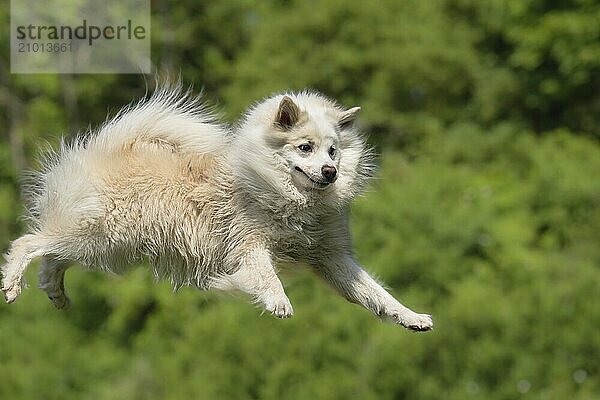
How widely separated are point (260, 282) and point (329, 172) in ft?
2.28

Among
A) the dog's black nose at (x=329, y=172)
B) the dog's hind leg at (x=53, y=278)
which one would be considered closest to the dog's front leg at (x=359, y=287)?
the dog's black nose at (x=329, y=172)

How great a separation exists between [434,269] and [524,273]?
1.56 meters

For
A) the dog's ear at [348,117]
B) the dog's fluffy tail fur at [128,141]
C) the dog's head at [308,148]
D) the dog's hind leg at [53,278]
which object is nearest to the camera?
the dog's head at [308,148]

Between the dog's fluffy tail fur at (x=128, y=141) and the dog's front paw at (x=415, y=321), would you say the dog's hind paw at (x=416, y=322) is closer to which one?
the dog's front paw at (x=415, y=321)

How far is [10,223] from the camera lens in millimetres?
26516

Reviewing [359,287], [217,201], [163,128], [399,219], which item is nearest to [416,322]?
[359,287]

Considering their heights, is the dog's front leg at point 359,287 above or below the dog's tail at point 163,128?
below

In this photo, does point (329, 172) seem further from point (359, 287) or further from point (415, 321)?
point (415, 321)

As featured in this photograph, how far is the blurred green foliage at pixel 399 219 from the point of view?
23.4 m

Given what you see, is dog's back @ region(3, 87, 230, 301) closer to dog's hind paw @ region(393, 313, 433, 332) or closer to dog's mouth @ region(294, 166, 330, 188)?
dog's mouth @ region(294, 166, 330, 188)

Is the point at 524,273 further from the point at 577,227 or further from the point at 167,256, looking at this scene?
the point at 167,256

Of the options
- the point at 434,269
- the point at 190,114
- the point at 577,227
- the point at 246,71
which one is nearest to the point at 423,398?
the point at 434,269

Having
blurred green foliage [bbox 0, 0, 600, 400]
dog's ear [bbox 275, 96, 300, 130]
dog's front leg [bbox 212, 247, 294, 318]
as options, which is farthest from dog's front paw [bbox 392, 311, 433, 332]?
blurred green foliage [bbox 0, 0, 600, 400]

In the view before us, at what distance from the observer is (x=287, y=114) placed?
721 cm
